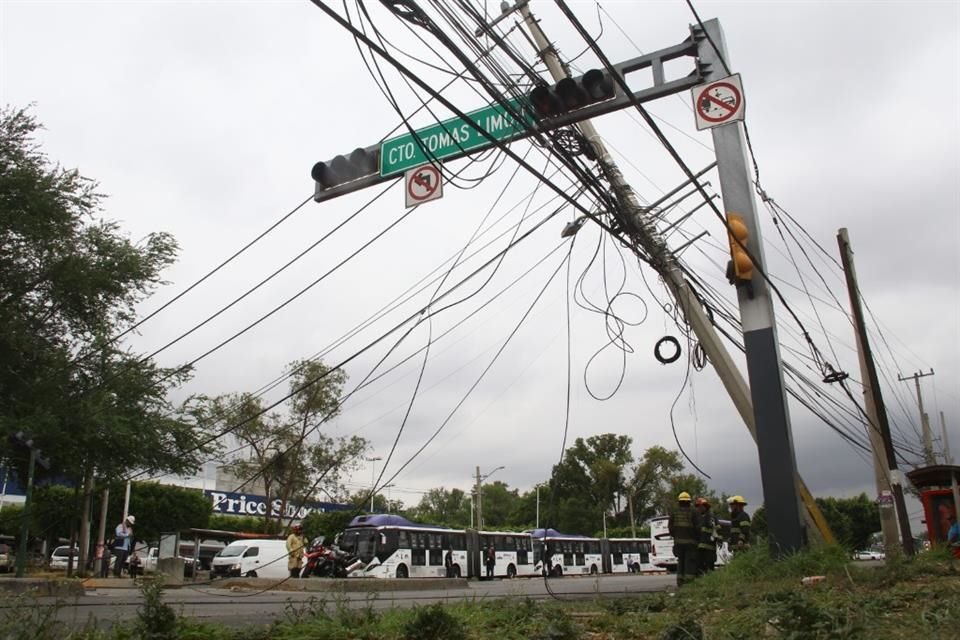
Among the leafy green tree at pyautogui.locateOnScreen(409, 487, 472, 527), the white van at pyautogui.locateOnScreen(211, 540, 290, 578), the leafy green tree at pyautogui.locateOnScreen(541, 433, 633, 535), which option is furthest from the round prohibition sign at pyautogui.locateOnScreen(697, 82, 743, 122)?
the leafy green tree at pyautogui.locateOnScreen(409, 487, 472, 527)

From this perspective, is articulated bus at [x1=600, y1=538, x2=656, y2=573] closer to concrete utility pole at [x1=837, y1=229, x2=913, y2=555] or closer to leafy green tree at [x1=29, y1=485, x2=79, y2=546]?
concrete utility pole at [x1=837, y1=229, x2=913, y2=555]

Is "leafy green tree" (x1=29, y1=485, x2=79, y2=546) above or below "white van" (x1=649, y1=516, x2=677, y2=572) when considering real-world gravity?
above

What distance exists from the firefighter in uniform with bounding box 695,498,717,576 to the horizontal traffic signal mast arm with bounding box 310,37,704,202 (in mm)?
6127

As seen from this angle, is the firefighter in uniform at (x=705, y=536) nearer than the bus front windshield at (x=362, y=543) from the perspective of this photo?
Yes

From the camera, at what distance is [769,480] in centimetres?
1070

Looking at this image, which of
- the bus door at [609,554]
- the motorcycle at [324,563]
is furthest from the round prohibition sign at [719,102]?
the bus door at [609,554]

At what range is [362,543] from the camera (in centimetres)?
2773

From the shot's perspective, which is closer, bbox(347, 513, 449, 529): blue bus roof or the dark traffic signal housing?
the dark traffic signal housing

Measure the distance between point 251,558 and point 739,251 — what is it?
23837 millimetres

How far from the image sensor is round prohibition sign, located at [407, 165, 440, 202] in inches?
376

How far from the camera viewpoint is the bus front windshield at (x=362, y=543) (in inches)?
1078

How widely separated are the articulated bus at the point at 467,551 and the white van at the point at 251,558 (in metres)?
2.80

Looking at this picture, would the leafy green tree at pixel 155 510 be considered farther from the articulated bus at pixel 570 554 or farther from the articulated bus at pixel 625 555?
the articulated bus at pixel 625 555

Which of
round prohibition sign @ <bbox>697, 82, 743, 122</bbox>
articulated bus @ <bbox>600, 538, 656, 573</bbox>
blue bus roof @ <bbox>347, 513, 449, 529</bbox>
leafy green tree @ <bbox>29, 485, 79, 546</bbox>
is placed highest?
round prohibition sign @ <bbox>697, 82, 743, 122</bbox>
